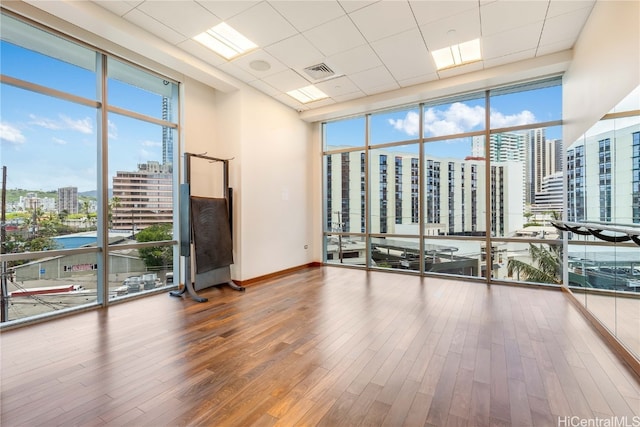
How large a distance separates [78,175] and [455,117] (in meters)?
5.89

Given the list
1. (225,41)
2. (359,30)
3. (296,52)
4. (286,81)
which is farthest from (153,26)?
(359,30)

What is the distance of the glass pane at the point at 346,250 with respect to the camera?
611 cm

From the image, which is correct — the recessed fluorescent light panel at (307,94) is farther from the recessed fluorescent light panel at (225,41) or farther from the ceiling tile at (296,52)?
the recessed fluorescent light panel at (225,41)

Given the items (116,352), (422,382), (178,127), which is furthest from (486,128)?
(116,352)

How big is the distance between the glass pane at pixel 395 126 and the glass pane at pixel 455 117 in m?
0.21

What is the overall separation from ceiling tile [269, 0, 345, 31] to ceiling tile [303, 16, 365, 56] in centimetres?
10

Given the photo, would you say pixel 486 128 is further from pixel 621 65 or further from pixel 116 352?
pixel 116 352

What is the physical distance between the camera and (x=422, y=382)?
2031 mm

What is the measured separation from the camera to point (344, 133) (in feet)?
20.7

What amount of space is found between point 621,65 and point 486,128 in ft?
7.88

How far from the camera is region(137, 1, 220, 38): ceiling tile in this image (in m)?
3.01

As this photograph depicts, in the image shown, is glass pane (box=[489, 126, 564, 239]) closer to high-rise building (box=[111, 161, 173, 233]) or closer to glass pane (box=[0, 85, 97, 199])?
high-rise building (box=[111, 161, 173, 233])
